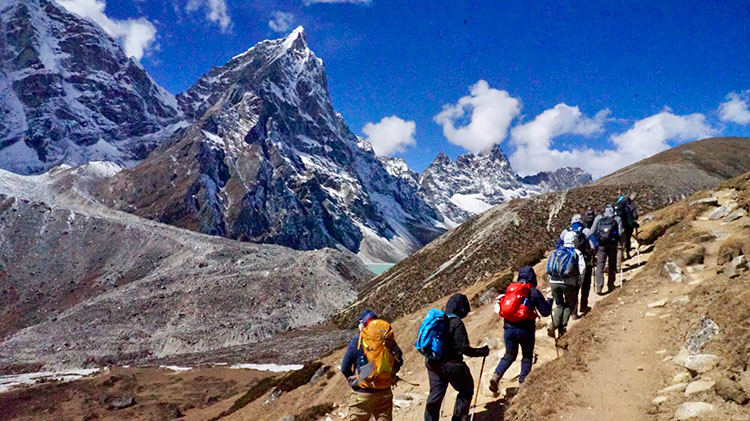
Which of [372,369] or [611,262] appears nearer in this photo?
[372,369]

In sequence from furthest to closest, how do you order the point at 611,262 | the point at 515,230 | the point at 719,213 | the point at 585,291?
the point at 515,230 < the point at 719,213 < the point at 611,262 < the point at 585,291

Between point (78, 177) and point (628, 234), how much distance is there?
213 meters

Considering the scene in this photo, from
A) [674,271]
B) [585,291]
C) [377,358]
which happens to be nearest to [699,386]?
[377,358]

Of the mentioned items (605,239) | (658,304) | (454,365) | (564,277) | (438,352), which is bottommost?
(658,304)

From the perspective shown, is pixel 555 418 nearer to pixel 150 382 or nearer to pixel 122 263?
pixel 150 382

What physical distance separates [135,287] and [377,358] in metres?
84.1

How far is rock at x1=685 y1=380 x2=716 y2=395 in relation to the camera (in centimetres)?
626

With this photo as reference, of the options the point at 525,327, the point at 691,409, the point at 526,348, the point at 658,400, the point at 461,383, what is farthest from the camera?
the point at 526,348

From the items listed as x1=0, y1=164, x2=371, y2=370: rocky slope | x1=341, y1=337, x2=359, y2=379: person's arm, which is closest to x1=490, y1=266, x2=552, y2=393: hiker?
x1=341, y1=337, x2=359, y2=379: person's arm

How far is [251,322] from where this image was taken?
65312mm

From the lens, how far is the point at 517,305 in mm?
7883

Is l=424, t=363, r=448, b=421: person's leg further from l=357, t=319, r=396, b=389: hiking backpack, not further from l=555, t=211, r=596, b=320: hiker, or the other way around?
l=555, t=211, r=596, b=320: hiker

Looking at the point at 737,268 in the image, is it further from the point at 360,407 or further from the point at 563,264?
the point at 360,407

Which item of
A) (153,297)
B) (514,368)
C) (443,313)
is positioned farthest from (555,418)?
(153,297)
